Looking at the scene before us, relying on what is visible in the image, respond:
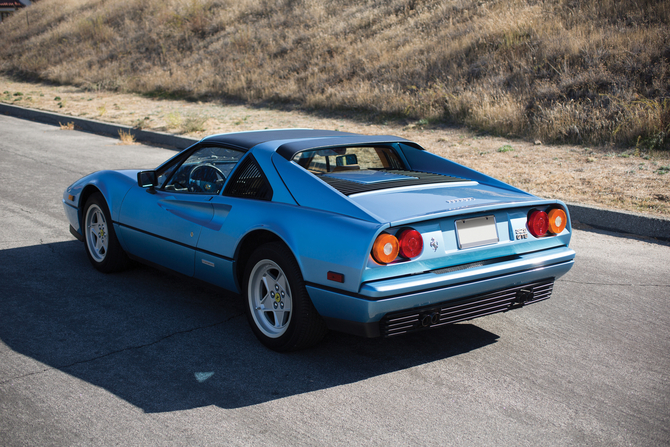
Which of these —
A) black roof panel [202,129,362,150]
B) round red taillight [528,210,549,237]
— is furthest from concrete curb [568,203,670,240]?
black roof panel [202,129,362,150]

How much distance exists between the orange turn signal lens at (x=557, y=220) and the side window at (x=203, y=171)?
7.23 ft

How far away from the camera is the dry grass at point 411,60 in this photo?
12297mm

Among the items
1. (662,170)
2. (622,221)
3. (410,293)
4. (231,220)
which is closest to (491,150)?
(662,170)

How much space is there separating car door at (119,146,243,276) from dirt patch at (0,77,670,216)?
16.1ft

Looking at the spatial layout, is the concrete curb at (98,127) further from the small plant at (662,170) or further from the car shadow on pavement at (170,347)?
the small plant at (662,170)

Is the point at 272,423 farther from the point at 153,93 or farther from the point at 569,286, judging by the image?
the point at 153,93

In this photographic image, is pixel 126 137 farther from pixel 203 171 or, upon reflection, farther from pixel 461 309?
pixel 461 309

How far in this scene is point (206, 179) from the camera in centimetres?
457

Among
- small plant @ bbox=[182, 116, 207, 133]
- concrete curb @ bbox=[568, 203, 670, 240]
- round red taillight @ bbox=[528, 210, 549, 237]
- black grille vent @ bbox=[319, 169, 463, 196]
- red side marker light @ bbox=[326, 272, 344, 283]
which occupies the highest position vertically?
small plant @ bbox=[182, 116, 207, 133]

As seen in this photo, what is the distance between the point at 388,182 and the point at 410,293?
→ 103 centimetres

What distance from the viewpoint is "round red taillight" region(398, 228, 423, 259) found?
326 centimetres

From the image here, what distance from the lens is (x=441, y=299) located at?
10.9ft

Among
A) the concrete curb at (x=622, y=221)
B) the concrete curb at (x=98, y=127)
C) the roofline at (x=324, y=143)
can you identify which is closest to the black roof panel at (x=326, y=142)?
the roofline at (x=324, y=143)

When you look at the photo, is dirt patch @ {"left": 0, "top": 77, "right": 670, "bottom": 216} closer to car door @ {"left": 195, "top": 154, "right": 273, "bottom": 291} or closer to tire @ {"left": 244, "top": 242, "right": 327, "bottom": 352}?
car door @ {"left": 195, "top": 154, "right": 273, "bottom": 291}
